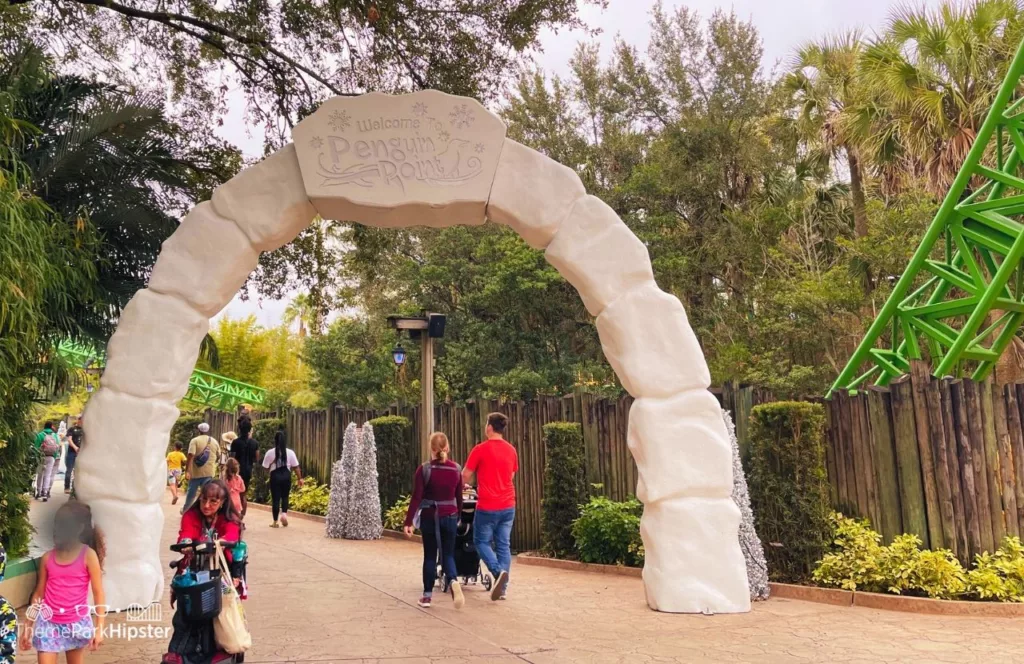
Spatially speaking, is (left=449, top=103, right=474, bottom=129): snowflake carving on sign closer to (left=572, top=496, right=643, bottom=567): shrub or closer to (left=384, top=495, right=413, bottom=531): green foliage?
(left=572, top=496, right=643, bottom=567): shrub

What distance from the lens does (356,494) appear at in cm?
1230

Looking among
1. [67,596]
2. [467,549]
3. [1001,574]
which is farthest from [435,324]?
[67,596]

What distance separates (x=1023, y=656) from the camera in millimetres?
5098

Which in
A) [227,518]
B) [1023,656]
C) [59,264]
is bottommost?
[1023,656]

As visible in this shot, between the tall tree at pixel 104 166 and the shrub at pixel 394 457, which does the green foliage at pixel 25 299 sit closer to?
the tall tree at pixel 104 166

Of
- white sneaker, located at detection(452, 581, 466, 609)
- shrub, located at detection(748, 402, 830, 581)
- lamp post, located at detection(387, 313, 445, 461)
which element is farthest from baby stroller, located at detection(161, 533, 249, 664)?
lamp post, located at detection(387, 313, 445, 461)

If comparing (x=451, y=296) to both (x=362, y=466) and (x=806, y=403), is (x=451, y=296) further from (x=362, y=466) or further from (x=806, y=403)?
(x=806, y=403)

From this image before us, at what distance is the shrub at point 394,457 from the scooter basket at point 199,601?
27.7ft

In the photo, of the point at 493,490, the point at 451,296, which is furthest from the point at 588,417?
the point at 451,296

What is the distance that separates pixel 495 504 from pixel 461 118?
10.5ft

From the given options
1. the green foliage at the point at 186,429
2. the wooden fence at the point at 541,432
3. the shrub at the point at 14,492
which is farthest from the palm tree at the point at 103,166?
the green foliage at the point at 186,429

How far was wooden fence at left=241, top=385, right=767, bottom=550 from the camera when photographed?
941 cm

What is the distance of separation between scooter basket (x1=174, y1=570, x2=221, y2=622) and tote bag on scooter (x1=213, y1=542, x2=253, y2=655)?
0.04m

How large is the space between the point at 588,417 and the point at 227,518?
577cm
